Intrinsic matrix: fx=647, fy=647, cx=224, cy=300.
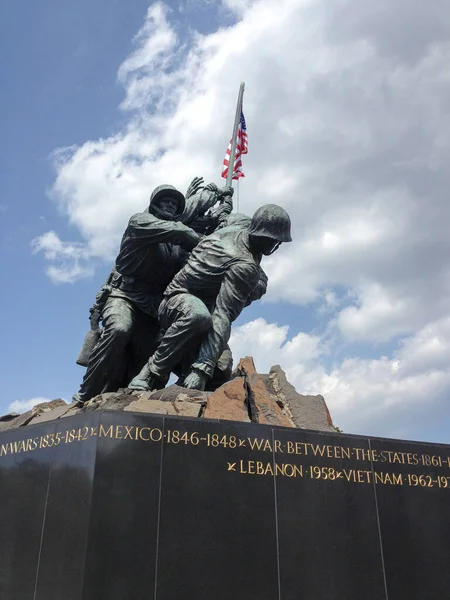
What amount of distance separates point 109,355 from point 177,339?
1277mm

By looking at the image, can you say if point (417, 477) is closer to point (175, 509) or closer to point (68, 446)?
point (175, 509)

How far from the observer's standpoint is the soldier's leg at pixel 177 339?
25.7ft

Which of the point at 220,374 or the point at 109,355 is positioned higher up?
the point at 109,355

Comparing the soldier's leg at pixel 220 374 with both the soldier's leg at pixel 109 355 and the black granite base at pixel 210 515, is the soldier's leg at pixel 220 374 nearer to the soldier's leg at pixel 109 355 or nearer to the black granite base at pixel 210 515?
the soldier's leg at pixel 109 355

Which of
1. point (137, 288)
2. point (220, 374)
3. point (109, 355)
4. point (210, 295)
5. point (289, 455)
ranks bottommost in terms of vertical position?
point (289, 455)

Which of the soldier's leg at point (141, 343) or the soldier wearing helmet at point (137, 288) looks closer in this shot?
the soldier wearing helmet at point (137, 288)

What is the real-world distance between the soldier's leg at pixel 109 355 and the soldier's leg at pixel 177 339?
0.79m

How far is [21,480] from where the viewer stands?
6609mm

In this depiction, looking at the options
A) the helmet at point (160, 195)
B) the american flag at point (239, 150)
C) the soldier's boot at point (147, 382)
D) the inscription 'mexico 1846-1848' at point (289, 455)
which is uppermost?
the american flag at point (239, 150)

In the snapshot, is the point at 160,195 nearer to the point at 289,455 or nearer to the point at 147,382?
the point at 147,382

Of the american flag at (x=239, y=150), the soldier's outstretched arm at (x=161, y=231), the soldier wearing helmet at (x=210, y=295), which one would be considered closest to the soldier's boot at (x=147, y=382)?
the soldier wearing helmet at (x=210, y=295)

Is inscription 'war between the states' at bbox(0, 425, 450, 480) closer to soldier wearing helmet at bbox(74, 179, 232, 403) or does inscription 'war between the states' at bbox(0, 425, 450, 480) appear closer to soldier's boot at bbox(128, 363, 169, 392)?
soldier's boot at bbox(128, 363, 169, 392)

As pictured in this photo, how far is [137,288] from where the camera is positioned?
365 inches

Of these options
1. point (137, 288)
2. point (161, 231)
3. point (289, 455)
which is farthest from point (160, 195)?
point (289, 455)
